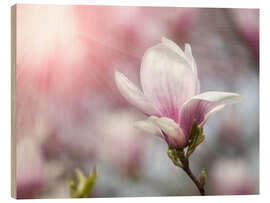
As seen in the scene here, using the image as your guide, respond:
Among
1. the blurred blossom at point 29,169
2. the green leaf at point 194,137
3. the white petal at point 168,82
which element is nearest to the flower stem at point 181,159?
the green leaf at point 194,137

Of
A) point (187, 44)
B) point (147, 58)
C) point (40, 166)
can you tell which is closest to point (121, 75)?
point (147, 58)

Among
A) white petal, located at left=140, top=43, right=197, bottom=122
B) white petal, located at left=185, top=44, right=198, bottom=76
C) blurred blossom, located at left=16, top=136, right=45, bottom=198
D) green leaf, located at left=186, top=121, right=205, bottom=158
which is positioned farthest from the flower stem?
blurred blossom, located at left=16, top=136, right=45, bottom=198

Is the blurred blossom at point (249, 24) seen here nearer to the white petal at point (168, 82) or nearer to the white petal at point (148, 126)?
the white petal at point (168, 82)

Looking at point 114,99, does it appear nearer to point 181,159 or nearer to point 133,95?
point 133,95

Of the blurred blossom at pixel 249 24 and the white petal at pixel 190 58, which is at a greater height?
the blurred blossom at pixel 249 24

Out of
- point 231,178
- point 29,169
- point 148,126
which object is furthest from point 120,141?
point 231,178

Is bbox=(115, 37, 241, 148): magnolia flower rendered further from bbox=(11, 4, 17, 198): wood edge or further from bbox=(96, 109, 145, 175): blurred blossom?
bbox=(11, 4, 17, 198): wood edge
